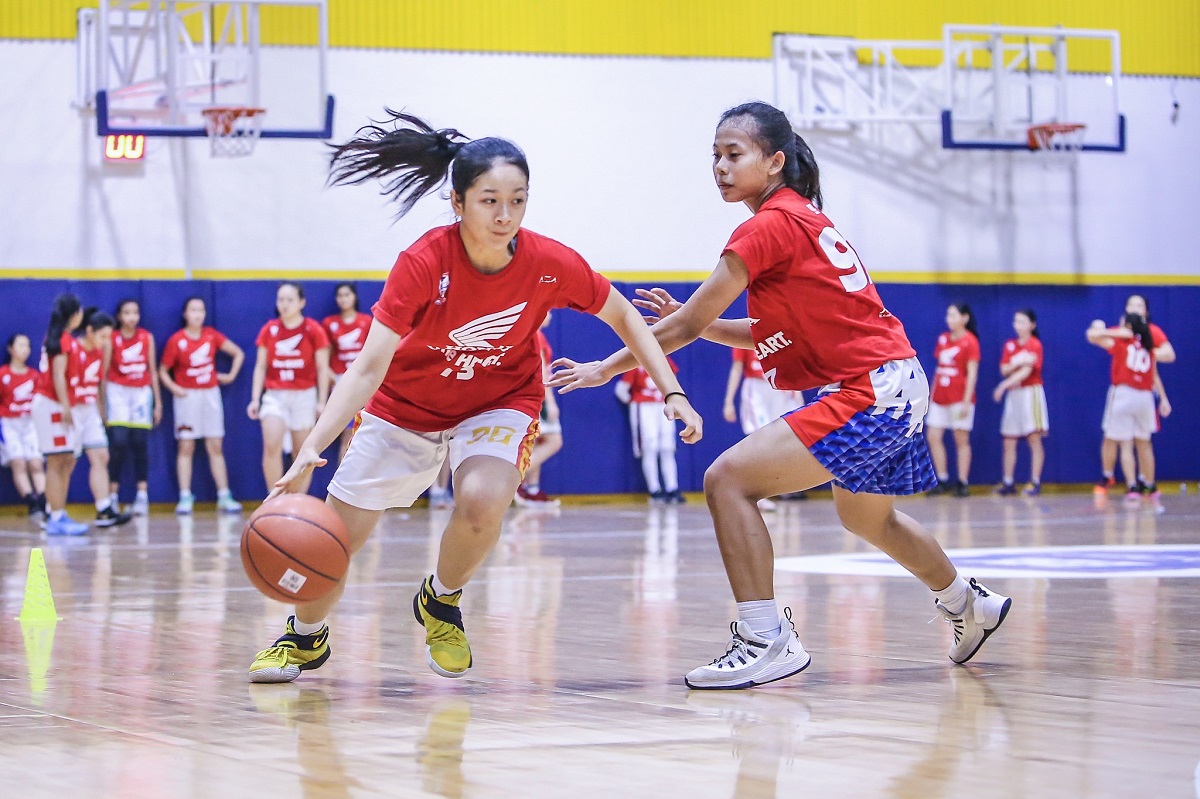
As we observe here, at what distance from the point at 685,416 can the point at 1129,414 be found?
43.2 ft

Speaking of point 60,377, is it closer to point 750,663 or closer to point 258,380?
point 258,380

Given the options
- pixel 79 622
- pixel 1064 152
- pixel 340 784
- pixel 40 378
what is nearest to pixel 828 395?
pixel 340 784

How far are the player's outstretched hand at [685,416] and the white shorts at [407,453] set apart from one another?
1.87 feet

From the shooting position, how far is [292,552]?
4.62m

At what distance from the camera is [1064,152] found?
19.0 metres

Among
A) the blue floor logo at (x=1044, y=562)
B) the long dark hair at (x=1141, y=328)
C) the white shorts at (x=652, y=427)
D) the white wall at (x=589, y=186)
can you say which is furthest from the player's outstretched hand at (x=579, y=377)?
the long dark hair at (x=1141, y=328)

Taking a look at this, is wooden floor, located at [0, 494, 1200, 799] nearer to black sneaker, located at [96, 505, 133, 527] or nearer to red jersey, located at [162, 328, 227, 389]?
black sneaker, located at [96, 505, 133, 527]

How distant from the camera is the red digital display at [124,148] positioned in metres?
16.0

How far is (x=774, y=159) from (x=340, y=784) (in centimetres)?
271

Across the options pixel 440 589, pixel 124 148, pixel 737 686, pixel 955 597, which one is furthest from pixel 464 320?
pixel 124 148

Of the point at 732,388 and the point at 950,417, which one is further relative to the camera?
the point at 950,417

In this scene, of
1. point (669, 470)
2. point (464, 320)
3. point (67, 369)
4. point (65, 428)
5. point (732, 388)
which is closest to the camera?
point (464, 320)

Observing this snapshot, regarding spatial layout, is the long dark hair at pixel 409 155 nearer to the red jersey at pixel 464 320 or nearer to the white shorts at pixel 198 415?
the red jersey at pixel 464 320

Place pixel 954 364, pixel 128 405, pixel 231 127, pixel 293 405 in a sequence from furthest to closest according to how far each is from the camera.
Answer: pixel 954 364 < pixel 293 405 < pixel 128 405 < pixel 231 127
